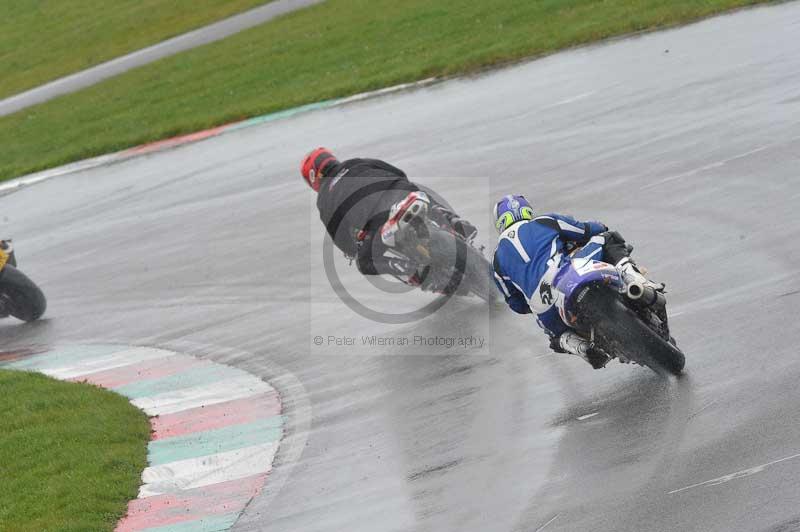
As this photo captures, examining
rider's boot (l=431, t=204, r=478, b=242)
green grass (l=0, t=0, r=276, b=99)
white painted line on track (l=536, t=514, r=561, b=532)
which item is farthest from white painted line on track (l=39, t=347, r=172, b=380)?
green grass (l=0, t=0, r=276, b=99)

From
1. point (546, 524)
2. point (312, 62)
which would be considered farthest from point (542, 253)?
point (312, 62)

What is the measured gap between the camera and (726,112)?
51.5 feet

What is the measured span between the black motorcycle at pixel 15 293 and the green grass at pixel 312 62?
31.9ft

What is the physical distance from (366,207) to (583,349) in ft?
12.1

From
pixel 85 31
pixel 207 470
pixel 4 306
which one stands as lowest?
pixel 85 31

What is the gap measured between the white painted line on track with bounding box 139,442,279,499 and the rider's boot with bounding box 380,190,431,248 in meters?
2.15

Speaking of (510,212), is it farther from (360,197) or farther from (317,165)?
(317,165)

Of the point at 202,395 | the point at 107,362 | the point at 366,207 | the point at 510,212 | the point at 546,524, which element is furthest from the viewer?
the point at 107,362

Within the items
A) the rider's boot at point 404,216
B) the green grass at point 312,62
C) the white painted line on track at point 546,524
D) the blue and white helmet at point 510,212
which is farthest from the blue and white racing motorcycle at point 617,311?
the green grass at point 312,62

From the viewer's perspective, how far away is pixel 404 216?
10531 millimetres

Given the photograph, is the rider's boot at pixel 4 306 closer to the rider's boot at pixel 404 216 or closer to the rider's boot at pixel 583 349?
the rider's boot at pixel 404 216

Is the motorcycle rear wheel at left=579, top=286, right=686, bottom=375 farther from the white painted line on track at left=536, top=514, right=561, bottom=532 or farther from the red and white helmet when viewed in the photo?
the red and white helmet

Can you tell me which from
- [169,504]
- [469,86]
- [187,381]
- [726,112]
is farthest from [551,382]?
[469,86]

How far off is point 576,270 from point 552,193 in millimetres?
6225
